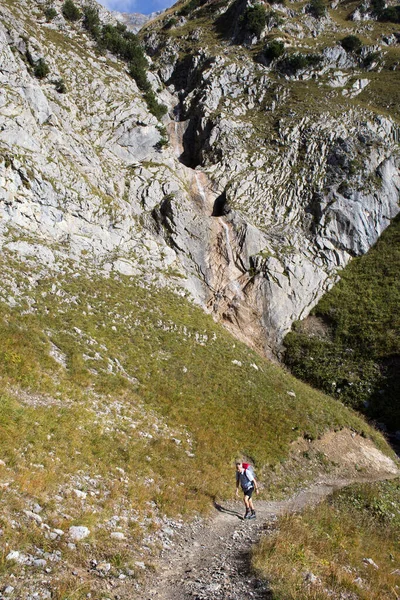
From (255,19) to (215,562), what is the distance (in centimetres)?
9414

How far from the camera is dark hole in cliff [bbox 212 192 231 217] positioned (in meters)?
45.4

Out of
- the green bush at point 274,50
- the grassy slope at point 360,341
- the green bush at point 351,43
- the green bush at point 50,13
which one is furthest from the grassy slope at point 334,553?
the green bush at point 351,43

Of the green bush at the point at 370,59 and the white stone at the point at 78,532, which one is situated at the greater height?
the green bush at the point at 370,59

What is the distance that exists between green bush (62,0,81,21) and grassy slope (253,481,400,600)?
78497 mm

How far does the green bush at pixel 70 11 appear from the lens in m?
56.8

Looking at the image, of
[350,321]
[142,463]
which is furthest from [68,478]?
[350,321]

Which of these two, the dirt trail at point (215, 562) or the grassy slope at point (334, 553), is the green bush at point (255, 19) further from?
the dirt trail at point (215, 562)

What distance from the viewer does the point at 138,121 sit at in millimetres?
49594

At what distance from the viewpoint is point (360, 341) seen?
36500mm

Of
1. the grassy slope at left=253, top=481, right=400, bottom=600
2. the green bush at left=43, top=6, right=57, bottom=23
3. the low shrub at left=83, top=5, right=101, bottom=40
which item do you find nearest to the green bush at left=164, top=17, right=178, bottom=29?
the low shrub at left=83, top=5, right=101, bottom=40

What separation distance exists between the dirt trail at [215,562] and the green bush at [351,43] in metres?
89.2

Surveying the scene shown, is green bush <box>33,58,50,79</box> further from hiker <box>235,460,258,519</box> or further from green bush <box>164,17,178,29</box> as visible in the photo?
green bush <box>164,17,178,29</box>

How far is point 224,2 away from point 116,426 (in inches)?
4348

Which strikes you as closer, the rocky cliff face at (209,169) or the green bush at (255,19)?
the rocky cliff face at (209,169)
